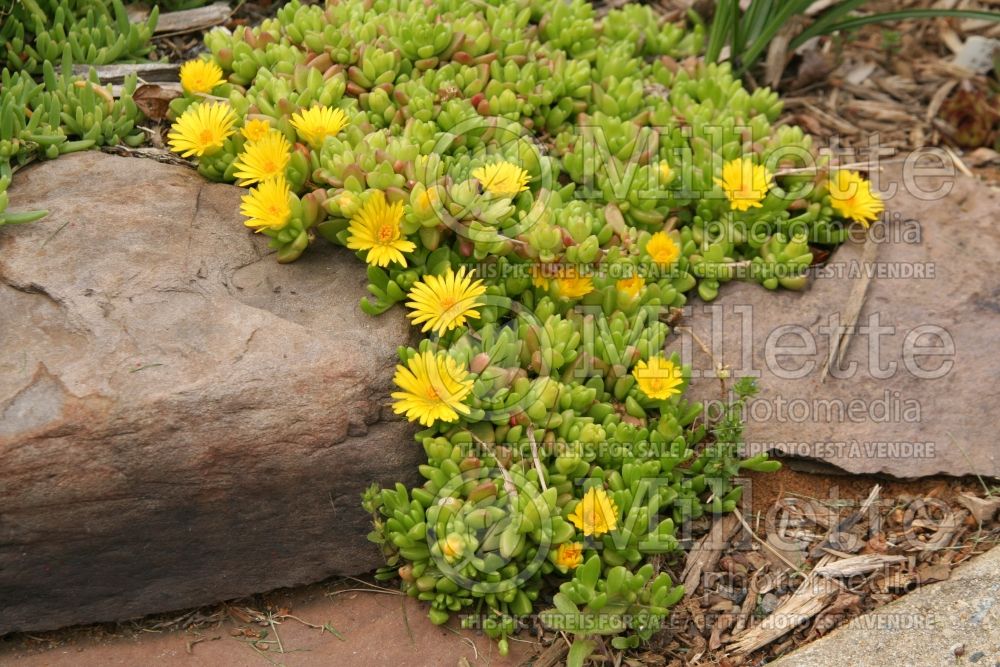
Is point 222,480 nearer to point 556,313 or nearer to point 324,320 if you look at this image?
point 324,320

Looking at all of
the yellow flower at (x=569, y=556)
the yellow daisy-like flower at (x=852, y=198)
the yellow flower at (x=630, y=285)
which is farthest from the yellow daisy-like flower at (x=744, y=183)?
the yellow flower at (x=569, y=556)

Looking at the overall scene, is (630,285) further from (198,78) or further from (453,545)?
(198,78)

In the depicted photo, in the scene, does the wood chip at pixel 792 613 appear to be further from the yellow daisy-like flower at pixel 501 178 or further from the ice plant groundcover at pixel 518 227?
the yellow daisy-like flower at pixel 501 178

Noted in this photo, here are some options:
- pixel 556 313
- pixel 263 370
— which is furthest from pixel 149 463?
pixel 556 313

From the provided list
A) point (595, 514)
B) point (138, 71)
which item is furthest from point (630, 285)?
point (138, 71)

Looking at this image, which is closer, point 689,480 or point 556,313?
point 689,480

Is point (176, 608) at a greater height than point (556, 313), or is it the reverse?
point (556, 313)

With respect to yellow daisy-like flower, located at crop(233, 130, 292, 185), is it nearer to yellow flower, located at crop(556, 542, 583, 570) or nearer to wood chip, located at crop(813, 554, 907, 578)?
yellow flower, located at crop(556, 542, 583, 570)
